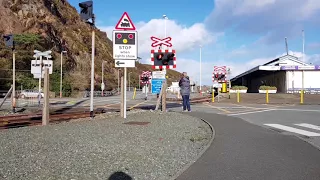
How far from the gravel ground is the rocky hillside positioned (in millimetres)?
33635

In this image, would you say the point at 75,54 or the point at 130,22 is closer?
the point at 130,22

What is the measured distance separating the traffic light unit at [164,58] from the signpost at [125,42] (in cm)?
311

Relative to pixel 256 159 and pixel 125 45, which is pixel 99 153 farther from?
pixel 125 45

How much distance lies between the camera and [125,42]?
14062mm

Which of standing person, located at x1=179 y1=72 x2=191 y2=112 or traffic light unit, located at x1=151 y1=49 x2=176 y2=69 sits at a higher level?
traffic light unit, located at x1=151 y1=49 x2=176 y2=69

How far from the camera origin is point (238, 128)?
1187 cm

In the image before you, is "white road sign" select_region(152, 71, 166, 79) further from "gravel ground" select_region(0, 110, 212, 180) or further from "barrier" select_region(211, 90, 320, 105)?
"barrier" select_region(211, 90, 320, 105)

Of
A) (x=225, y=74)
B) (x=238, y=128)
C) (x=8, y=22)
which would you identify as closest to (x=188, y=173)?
(x=238, y=128)

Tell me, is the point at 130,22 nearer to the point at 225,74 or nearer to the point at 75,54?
the point at 225,74

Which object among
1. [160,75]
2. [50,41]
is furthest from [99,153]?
[50,41]

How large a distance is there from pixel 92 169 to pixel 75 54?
67672 millimetres

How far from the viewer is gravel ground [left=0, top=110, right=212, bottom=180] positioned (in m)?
5.61

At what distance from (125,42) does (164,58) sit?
3.49 m

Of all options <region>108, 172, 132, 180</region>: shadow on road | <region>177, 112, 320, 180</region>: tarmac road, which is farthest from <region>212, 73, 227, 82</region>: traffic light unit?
<region>108, 172, 132, 180</region>: shadow on road
